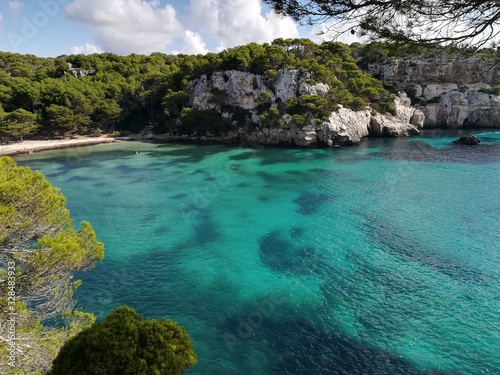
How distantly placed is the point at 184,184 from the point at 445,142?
40806 millimetres

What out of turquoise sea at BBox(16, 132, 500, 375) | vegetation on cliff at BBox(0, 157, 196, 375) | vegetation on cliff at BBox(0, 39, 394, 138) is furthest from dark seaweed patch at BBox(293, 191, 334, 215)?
vegetation on cliff at BBox(0, 39, 394, 138)

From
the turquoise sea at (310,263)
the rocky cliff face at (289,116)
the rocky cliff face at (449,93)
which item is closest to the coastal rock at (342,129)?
the rocky cliff face at (289,116)

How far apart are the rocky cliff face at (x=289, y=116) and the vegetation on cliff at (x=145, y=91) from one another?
1403 millimetres

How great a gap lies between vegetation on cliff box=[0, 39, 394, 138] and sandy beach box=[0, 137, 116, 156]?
2.05 metres

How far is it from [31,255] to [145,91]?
194 ft

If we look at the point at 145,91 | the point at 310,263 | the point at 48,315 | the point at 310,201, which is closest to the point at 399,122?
the point at 310,201

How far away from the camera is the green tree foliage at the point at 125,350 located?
6.07m

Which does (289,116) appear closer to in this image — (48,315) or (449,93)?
(449,93)

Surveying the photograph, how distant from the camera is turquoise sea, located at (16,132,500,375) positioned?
11352 mm

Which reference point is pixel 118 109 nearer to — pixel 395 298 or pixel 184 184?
pixel 184 184

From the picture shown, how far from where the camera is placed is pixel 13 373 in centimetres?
680

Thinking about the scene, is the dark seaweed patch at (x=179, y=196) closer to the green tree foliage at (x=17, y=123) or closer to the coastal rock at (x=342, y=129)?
the coastal rock at (x=342, y=129)

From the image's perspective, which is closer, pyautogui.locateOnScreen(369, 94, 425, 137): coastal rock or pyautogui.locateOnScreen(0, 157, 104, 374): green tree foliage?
pyautogui.locateOnScreen(0, 157, 104, 374): green tree foliage

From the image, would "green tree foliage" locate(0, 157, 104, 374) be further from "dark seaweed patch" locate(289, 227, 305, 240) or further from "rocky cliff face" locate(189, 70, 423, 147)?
"rocky cliff face" locate(189, 70, 423, 147)
